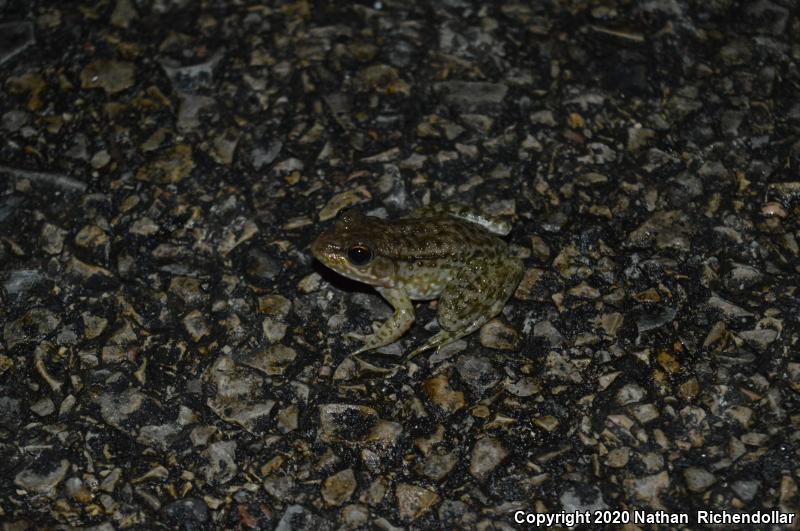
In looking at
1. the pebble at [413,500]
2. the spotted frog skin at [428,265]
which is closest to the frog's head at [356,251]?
the spotted frog skin at [428,265]

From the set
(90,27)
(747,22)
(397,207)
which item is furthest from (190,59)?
(747,22)

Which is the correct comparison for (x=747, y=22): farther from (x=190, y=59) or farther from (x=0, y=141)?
(x=0, y=141)

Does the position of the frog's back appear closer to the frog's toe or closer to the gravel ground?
the gravel ground

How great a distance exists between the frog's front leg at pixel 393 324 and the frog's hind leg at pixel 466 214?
0.60 meters

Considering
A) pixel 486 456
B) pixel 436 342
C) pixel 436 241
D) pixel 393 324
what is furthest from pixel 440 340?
pixel 486 456

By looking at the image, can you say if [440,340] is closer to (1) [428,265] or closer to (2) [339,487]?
(1) [428,265]

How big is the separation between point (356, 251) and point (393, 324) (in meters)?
0.49

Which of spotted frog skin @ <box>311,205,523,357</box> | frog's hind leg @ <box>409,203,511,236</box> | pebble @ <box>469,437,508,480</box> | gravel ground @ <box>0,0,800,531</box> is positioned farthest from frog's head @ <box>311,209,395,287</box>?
pebble @ <box>469,437,508,480</box>

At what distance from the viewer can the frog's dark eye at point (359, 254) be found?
4.75 metres

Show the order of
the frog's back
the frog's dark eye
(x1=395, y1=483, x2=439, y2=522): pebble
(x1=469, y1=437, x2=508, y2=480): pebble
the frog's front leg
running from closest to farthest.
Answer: (x1=395, y1=483, x2=439, y2=522): pebble
(x1=469, y1=437, x2=508, y2=480): pebble
the frog's front leg
the frog's dark eye
the frog's back

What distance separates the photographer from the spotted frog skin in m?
4.67

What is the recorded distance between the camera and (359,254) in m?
4.76

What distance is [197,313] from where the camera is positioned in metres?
4.75

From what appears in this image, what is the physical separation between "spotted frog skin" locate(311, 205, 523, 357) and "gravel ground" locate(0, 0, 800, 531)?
135mm
